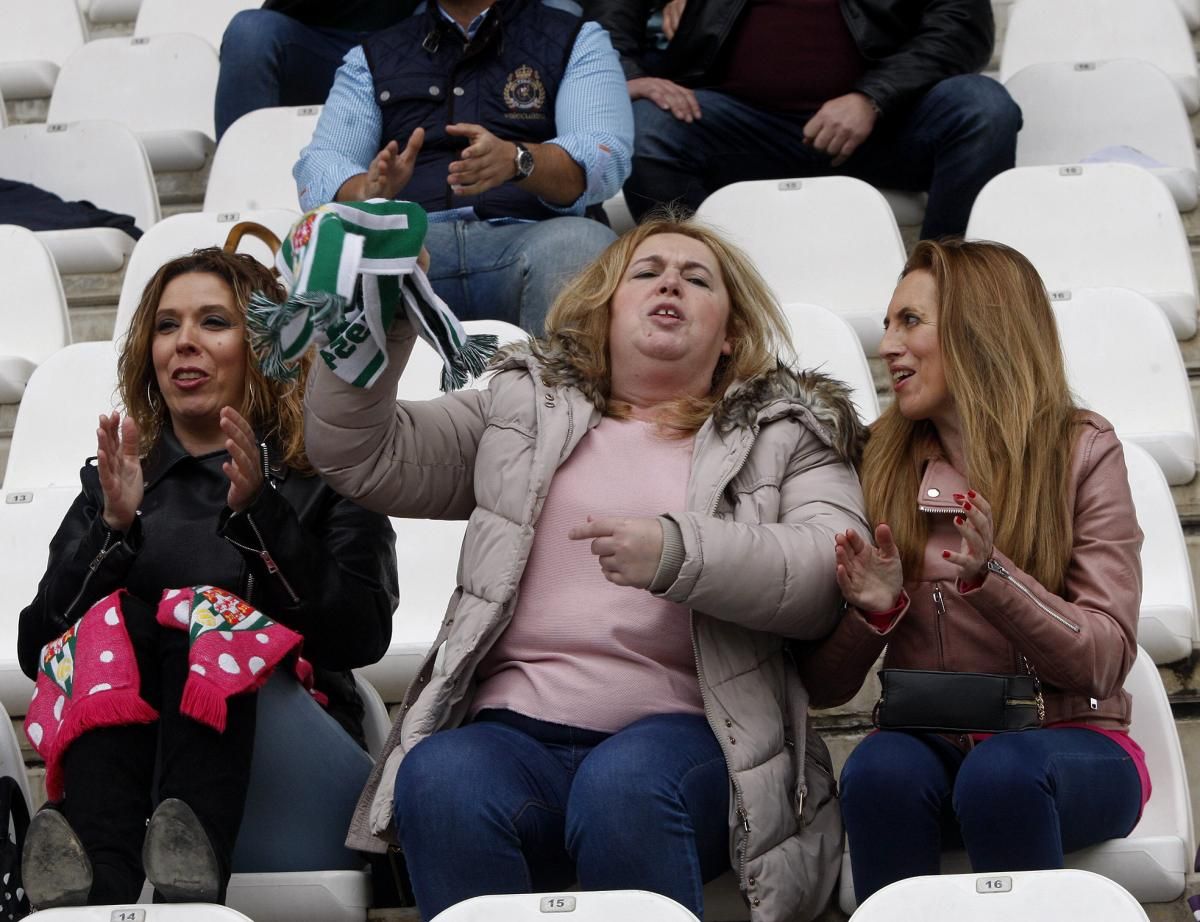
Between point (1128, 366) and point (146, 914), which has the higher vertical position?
point (1128, 366)

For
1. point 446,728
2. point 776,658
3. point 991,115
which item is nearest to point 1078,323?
point 991,115

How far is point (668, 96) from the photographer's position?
346 centimetres

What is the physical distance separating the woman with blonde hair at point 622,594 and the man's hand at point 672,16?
1561 millimetres

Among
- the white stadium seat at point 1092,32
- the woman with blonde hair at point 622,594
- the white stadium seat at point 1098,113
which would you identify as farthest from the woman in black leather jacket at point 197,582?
the white stadium seat at point 1092,32

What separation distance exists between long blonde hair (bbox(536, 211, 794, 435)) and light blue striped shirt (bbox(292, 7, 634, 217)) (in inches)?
29.8

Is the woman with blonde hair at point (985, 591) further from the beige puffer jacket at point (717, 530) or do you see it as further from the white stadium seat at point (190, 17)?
the white stadium seat at point (190, 17)

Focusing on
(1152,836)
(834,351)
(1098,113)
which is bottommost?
(1152,836)

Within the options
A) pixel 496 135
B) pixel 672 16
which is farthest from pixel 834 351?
pixel 672 16

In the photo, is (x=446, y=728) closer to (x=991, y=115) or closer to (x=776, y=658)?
(x=776, y=658)

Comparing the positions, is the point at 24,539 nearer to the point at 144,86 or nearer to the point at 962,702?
the point at 962,702

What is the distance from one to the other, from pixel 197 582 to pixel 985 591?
90 cm

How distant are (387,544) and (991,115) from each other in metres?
1.69

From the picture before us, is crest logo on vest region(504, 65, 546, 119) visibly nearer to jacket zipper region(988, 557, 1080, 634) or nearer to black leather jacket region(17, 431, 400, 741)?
black leather jacket region(17, 431, 400, 741)

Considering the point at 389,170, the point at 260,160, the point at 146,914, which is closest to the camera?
the point at 146,914
